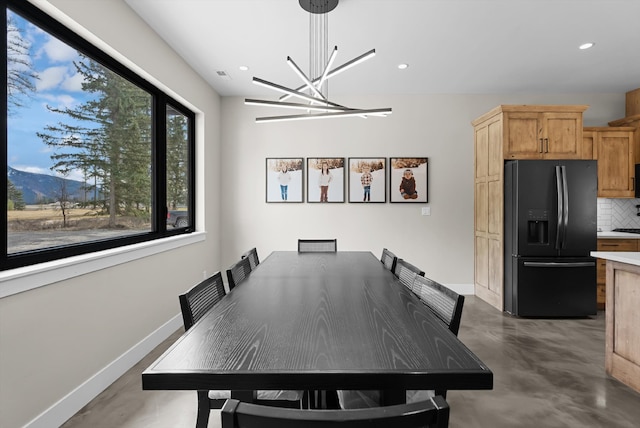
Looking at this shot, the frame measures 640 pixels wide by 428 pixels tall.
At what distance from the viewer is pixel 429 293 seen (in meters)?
1.67

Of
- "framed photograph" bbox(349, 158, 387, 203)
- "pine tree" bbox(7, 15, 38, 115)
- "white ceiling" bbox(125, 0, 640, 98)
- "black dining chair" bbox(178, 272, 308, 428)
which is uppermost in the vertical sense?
"white ceiling" bbox(125, 0, 640, 98)

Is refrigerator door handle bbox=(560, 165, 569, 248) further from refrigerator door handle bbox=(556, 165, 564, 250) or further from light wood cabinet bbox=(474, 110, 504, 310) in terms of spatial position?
light wood cabinet bbox=(474, 110, 504, 310)

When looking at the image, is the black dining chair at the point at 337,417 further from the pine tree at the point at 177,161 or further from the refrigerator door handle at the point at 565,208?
the refrigerator door handle at the point at 565,208

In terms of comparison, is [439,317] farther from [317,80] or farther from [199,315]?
[317,80]

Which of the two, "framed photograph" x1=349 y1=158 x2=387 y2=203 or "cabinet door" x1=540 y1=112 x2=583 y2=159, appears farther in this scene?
"framed photograph" x1=349 y1=158 x2=387 y2=203

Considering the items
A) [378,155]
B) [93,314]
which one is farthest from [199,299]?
[378,155]

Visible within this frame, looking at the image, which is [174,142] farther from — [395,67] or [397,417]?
[397,417]

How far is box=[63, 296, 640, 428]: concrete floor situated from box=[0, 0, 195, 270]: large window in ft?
3.16

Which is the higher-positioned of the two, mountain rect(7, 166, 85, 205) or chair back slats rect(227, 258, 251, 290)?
mountain rect(7, 166, 85, 205)

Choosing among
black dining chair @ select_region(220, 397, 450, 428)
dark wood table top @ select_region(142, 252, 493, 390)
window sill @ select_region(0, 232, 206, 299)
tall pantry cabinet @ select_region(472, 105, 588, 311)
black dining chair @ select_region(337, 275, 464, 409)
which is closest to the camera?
black dining chair @ select_region(220, 397, 450, 428)

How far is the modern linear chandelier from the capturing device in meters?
2.02

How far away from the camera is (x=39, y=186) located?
199 cm

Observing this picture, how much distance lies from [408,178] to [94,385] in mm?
3933

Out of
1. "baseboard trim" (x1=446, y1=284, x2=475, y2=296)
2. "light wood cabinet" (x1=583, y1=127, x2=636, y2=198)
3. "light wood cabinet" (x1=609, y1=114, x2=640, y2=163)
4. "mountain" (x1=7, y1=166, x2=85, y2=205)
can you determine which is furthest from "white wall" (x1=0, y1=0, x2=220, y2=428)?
"light wood cabinet" (x1=609, y1=114, x2=640, y2=163)
